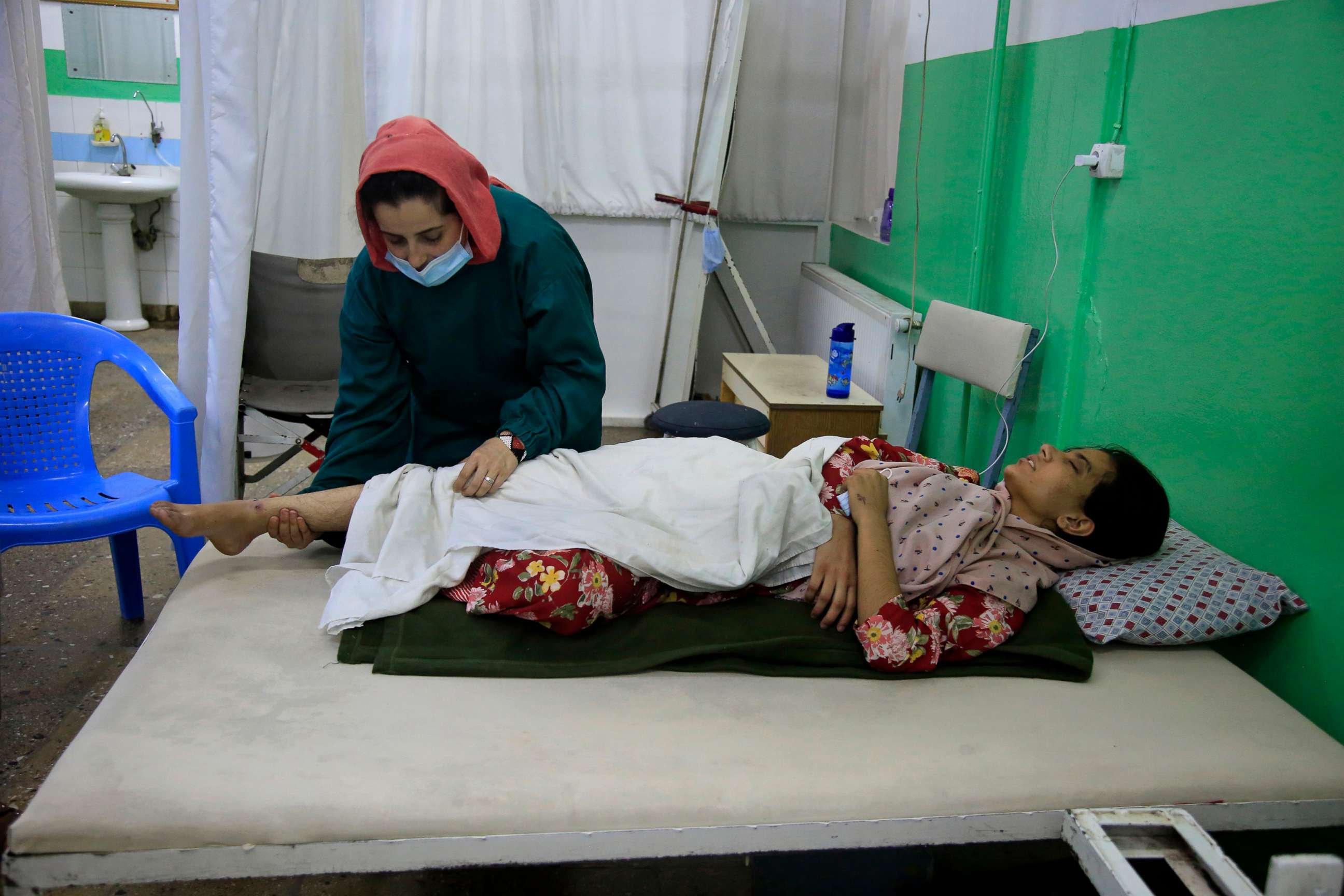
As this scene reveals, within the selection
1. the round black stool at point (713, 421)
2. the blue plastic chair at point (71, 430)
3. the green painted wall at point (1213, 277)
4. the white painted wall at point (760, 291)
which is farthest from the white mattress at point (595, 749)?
the white painted wall at point (760, 291)

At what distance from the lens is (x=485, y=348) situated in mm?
2023

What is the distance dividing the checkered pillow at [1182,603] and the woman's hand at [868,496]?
0.38m

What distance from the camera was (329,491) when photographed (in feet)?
6.26

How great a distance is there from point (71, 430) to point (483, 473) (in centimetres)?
125

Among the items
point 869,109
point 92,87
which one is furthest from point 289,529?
point 92,87

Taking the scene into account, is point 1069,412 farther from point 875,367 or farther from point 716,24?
point 716,24

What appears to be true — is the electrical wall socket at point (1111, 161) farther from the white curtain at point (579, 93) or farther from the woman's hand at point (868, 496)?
the white curtain at point (579, 93)

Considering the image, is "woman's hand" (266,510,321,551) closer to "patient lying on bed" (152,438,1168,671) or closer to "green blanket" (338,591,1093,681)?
"patient lying on bed" (152,438,1168,671)

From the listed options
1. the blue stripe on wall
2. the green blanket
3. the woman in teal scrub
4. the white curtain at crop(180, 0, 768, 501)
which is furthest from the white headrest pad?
the blue stripe on wall

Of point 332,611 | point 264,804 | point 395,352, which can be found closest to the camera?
point 264,804

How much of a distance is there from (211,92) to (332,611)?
1516mm

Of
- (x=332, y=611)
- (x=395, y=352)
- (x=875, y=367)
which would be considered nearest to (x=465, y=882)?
(x=332, y=611)

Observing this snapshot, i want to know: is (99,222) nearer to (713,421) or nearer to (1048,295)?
(713,421)

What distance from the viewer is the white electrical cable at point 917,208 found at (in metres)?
3.31
